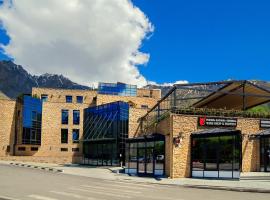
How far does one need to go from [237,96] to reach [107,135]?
1797 centimetres

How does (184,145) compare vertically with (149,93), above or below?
below

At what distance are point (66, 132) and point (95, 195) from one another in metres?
59.2

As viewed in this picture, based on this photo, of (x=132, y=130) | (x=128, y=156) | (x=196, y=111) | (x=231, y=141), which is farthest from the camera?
(x=132, y=130)

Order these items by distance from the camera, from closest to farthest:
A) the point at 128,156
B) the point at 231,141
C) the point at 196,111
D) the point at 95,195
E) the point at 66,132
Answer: the point at 95,195
the point at 231,141
the point at 196,111
the point at 128,156
the point at 66,132

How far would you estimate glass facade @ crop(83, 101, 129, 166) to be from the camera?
167 ft

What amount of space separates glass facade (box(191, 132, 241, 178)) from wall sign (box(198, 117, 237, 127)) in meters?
1.48

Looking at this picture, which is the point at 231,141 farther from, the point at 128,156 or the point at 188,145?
the point at 128,156

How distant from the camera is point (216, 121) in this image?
34.0 m

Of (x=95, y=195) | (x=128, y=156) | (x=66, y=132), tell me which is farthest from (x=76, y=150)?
(x=95, y=195)

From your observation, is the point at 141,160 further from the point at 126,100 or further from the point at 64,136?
the point at 64,136

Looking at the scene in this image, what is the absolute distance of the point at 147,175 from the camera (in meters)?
34.9

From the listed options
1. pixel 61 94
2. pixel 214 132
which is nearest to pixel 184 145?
pixel 214 132

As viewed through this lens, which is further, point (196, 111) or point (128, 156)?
point (128, 156)

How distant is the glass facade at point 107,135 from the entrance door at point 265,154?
18073 millimetres
